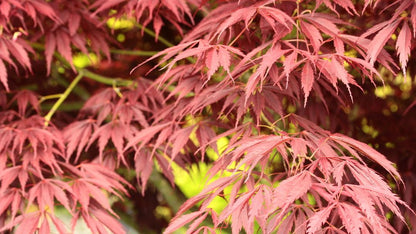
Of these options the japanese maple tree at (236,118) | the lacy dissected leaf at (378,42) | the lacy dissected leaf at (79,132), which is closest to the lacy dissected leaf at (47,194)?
the japanese maple tree at (236,118)

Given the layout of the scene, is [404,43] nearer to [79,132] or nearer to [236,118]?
[236,118]

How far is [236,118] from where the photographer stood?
147 cm

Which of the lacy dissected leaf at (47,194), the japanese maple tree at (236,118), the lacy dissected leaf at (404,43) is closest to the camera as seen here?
the japanese maple tree at (236,118)

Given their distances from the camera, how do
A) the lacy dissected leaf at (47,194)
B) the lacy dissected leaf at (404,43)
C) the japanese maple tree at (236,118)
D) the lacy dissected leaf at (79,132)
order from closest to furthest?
the japanese maple tree at (236,118) < the lacy dissected leaf at (404,43) < the lacy dissected leaf at (47,194) < the lacy dissected leaf at (79,132)

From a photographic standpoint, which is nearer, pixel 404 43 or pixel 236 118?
pixel 404 43

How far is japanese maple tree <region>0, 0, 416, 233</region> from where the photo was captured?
1.04m

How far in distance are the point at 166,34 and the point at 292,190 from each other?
152 cm

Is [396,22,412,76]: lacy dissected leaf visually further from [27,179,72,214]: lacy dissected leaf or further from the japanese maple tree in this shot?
[27,179,72,214]: lacy dissected leaf

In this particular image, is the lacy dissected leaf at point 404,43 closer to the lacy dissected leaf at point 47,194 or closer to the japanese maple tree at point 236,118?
the japanese maple tree at point 236,118

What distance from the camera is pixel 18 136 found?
1542mm

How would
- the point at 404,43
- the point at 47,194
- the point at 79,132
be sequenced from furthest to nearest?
the point at 79,132
the point at 47,194
the point at 404,43

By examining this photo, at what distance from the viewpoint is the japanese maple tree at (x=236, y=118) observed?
104 cm

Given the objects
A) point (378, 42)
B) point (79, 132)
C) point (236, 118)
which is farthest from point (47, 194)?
point (378, 42)

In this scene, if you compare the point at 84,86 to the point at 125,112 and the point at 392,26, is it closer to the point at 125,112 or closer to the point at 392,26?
the point at 125,112
